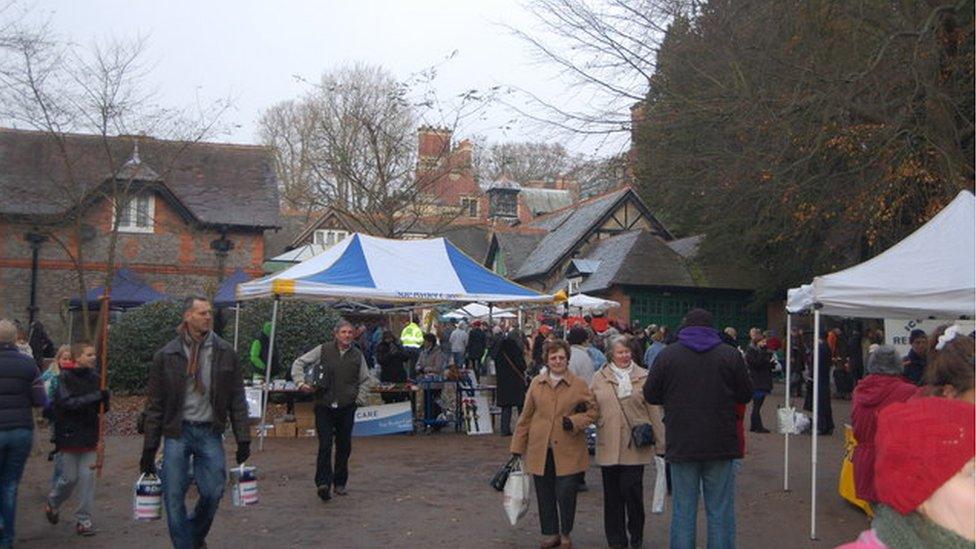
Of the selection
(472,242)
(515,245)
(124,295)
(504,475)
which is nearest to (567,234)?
(515,245)

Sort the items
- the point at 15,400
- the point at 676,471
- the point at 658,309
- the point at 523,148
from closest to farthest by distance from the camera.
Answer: the point at 676,471, the point at 15,400, the point at 658,309, the point at 523,148

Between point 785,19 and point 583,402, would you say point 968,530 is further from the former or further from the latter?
point 785,19

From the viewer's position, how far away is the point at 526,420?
8406 mm

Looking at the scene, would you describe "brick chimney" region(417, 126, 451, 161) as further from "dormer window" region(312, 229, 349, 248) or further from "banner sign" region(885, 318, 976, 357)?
"dormer window" region(312, 229, 349, 248)

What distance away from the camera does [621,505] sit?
330 inches

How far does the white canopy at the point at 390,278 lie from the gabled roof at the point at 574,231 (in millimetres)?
25071

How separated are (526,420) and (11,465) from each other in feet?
12.9

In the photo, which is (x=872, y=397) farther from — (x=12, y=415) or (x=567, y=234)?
(x=567, y=234)

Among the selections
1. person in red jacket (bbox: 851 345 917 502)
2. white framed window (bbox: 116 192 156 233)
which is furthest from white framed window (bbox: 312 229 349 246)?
person in red jacket (bbox: 851 345 917 502)

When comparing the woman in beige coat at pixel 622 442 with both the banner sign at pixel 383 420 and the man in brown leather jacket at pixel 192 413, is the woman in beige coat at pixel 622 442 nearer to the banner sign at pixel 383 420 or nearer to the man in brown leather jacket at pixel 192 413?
the man in brown leather jacket at pixel 192 413

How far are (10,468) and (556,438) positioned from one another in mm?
4148

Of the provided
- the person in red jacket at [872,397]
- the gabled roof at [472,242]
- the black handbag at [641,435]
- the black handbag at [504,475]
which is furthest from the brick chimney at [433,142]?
the gabled roof at [472,242]

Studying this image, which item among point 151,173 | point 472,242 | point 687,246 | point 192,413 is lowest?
point 192,413

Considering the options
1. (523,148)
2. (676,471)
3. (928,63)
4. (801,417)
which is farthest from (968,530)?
(523,148)
